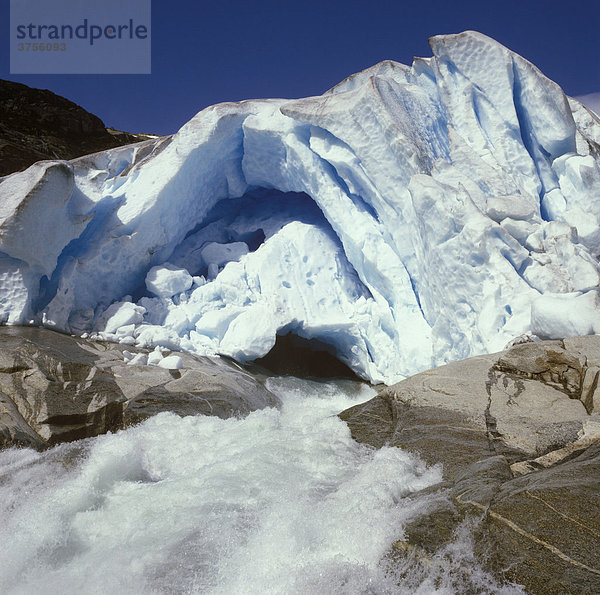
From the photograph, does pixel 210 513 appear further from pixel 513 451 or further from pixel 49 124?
pixel 49 124

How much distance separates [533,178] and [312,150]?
3.97 m

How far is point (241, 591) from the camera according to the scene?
7.36 feet

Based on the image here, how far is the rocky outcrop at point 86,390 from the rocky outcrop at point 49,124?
12.0 m

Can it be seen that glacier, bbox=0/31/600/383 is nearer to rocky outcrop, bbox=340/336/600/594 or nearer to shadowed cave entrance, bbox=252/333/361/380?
shadowed cave entrance, bbox=252/333/361/380

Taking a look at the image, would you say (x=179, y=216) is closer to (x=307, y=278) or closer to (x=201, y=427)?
(x=307, y=278)

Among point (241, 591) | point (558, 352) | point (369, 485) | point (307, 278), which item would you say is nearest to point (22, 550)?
point (241, 591)

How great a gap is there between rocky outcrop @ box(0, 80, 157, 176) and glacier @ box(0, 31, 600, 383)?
932 centimetres

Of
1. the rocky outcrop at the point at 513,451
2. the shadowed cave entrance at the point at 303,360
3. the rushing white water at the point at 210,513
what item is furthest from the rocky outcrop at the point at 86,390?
the shadowed cave entrance at the point at 303,360

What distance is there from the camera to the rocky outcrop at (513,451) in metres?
2.13

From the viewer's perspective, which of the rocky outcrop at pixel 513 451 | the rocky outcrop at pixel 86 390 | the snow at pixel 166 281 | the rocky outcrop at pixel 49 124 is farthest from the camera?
the rocky outcrop at pixel 49 124

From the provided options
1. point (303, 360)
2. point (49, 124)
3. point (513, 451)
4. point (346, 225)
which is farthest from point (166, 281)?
point (49, 124)

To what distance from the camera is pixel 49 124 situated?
17.3m

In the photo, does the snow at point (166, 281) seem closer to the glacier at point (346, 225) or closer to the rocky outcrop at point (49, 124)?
the glacier at point (346, 225)

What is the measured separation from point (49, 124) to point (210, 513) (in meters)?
18.4
